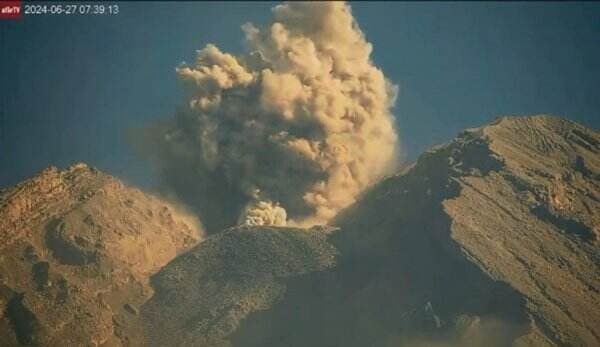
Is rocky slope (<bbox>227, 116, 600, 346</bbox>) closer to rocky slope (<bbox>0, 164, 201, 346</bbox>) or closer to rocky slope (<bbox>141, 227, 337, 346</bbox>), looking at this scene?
rocky slope (<bbox>141, 227, 337, 346</bbox>)

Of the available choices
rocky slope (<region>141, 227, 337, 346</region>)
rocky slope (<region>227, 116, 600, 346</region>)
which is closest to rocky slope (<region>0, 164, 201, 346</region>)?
rocky slope (<region>141, 227, 337, 346</region>)

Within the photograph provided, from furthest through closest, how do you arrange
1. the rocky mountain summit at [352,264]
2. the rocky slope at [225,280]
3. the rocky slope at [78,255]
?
→ the rocky slope at [225,280]
the rocky slope at [78,255]
the rocky mountain summit at [352,264]

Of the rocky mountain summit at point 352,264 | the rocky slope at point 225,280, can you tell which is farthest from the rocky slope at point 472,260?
the rocky slope at point 225,280

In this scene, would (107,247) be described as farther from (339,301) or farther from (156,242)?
(339,301)

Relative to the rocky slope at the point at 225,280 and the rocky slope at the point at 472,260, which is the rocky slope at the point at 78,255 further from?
the rocky slope at the point at 472,260

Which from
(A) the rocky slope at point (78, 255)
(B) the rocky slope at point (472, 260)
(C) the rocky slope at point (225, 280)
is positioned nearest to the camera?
(B) the rocky slope at point (472, 260)

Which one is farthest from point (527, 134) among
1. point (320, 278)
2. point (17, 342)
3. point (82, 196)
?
point (17, 342)
